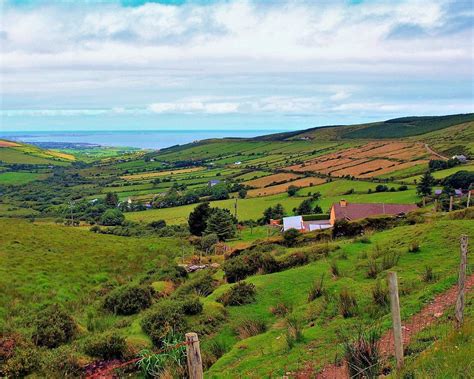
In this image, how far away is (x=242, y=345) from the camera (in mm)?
11914

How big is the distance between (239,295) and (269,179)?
103 metres

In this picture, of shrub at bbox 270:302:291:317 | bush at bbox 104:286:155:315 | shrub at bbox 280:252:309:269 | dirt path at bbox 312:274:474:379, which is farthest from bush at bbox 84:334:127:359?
shrub at bbox 280:252:309:269

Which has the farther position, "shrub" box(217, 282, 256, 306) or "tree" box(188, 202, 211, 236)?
"tree" box(188, 202, 211, 236)

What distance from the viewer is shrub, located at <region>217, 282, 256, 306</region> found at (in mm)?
16297

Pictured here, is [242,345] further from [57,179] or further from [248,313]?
[57,179]

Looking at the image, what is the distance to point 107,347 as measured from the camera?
40.1ft

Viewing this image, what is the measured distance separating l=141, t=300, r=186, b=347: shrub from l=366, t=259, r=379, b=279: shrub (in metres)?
7.27

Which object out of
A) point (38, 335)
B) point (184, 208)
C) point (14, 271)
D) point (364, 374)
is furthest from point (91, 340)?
point (184, 208)

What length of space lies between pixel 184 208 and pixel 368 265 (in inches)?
3130

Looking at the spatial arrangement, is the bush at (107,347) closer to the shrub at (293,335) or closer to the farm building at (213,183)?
the shrub at (293,335)

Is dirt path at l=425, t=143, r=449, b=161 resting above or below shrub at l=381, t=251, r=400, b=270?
above

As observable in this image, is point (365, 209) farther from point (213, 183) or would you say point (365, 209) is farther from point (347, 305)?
point (213, 183)

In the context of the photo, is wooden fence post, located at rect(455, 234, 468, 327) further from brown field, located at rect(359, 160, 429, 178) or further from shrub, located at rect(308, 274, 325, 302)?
brown field, located at rect(359, 160, 429, 178)

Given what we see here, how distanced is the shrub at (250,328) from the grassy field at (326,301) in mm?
232
